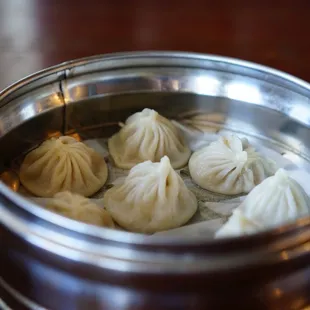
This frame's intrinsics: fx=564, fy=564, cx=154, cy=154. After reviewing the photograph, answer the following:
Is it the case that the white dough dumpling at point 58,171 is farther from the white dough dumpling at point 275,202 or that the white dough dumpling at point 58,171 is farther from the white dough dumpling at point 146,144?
the white dough dumpling at point 275,202

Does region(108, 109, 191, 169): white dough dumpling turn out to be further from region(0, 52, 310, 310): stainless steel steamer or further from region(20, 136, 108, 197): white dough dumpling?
region(0, 52, 310, 310): stainless steel steamer

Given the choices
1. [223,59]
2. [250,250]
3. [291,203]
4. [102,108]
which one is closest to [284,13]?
[223,59]

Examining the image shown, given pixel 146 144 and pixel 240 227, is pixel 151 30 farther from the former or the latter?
pixel 240 227

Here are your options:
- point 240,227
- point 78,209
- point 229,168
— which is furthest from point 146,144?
point 240,227

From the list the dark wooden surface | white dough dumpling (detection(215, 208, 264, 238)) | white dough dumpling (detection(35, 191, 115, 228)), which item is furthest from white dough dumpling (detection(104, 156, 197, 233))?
the dark wooden surface

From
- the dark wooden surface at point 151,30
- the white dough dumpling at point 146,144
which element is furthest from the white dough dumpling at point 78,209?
the dark wooden surface at point 151,30

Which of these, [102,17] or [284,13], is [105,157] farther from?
[284,13]
